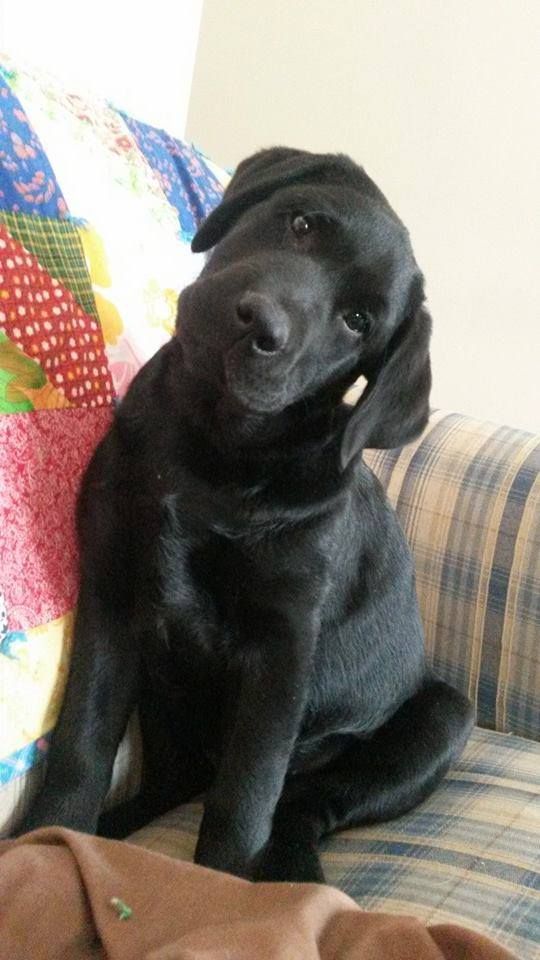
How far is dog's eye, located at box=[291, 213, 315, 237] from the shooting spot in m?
1.16

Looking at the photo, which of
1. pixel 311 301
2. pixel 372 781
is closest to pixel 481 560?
pixel 372 781

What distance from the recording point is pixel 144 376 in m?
1.25

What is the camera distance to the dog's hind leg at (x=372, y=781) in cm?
125

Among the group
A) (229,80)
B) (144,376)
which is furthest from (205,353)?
(229,80)

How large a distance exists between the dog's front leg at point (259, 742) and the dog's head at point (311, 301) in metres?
0.23

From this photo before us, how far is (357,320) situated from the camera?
1.19 metres

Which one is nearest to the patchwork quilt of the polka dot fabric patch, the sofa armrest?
the polka dot fabric patch

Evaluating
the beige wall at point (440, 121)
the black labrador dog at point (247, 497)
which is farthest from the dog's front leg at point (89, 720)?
the beige wall at point (440, 121)

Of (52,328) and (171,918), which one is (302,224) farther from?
(171,918)

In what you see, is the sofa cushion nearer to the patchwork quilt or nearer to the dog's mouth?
the patchwork quilt

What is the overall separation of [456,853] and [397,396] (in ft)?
1.93

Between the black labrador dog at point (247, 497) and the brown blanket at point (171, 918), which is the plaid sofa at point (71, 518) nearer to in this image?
the black labrador dog at point (247, 497)

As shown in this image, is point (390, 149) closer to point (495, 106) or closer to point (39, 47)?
point (495, 106)

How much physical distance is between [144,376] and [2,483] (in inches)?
9.4
